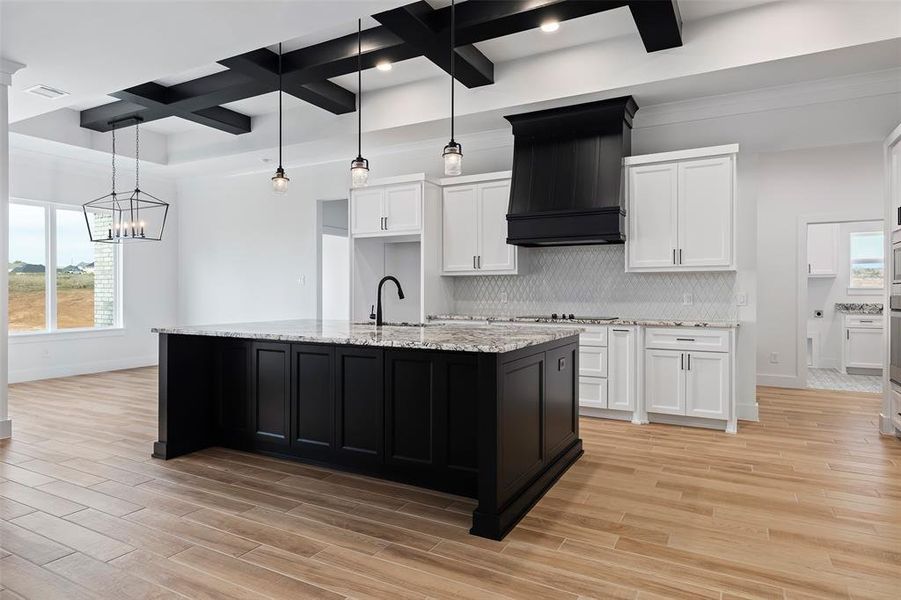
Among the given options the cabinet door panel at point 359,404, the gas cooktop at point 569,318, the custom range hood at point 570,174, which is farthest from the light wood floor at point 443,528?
the custom range hood at point 570,174

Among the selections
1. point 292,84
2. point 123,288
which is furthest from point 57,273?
point 292,84

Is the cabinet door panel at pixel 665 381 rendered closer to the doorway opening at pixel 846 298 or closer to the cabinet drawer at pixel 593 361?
the cabinet drawer at pixel 593 361

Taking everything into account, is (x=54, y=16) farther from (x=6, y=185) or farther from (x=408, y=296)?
(x=408, y=296)

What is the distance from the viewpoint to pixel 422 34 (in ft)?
13.1

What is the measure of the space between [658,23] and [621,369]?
2.75 metres

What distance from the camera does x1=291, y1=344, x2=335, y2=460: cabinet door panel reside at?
344 cm

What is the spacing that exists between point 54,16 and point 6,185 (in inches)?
64.9

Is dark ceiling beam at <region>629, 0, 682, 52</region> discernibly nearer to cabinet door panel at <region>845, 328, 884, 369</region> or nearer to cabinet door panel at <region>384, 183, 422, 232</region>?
cabinet door panel at <region>384, 183, 422, 232</region>

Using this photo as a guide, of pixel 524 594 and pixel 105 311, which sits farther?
pixel 105 311

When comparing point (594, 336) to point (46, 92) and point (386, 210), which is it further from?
point (46, 92)

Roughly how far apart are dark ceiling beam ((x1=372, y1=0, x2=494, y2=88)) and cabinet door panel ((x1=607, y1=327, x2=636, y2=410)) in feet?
8.39

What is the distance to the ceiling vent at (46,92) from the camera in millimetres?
4539

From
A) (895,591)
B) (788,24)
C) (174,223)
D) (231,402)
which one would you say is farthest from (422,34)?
(174,223)

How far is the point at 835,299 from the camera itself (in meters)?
8.08
